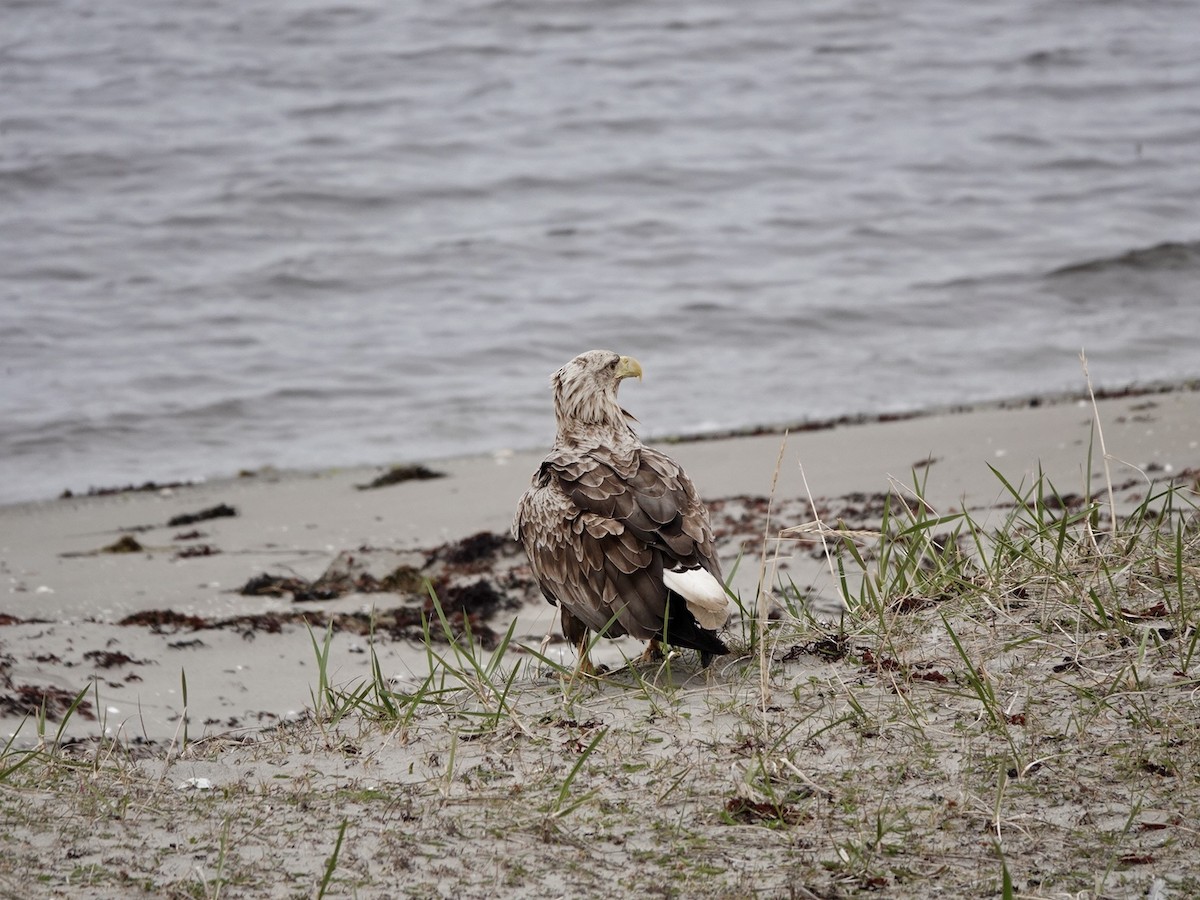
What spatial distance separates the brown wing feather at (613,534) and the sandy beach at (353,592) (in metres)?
0.37

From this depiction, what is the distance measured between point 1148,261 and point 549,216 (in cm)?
774

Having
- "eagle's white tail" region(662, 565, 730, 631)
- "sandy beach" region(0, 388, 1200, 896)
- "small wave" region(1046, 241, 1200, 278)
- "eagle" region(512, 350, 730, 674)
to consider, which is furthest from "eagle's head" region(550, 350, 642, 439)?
"small wave" region(1046, 241, 1200, 278)

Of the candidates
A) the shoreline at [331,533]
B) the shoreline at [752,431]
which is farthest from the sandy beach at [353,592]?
the shoreline at [752,431]

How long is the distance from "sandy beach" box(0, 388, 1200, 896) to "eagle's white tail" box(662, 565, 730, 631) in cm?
22

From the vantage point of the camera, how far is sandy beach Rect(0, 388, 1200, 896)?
333 centimetres

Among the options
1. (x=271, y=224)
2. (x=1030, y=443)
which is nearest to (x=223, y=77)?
(x=271, y=224)

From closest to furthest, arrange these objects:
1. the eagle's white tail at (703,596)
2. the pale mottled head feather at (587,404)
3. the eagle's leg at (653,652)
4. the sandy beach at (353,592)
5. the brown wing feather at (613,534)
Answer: the sandy beach at (353,592) < the eagle's white tail at (703,596) < the brown wing feather at (613,534) < the eagle's leg at (653,652) < the pale mottled head feather at (587,404)

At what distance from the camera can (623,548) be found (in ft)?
15.5

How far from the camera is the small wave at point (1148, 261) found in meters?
15.9

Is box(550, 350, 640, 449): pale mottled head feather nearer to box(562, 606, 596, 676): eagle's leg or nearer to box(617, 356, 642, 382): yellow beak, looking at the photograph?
box(617, 356, 642, 382): yellow beak

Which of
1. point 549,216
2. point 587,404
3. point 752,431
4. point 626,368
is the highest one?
point 626,368

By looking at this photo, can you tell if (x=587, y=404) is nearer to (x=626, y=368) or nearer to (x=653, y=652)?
(x=626, y=368)

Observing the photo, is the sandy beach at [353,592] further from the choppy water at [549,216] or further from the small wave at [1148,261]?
the small wave at [1148,261]

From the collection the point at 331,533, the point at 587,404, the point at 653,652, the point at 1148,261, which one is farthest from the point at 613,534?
the point at 1148,261
